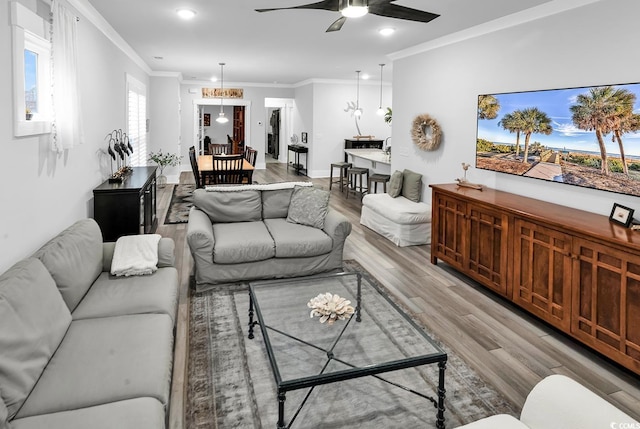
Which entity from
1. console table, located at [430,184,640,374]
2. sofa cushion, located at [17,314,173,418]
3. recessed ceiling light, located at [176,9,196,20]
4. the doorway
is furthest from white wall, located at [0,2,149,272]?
the doorway

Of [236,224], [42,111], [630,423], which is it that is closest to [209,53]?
[236,224]

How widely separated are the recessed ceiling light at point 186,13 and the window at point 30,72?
1425 millimetres

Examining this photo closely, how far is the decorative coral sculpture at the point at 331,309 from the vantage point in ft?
8.61

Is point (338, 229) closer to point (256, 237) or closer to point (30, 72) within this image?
point (256, 237)

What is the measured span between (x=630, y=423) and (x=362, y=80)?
10.4 meters

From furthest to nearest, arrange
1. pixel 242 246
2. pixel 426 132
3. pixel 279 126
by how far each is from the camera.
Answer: pixel 279 126
pixel 426 132
pixel 242 246

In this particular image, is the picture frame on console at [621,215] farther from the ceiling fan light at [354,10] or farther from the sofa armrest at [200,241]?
the sofa armrest at [200,241]

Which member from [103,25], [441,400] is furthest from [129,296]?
[103,25]

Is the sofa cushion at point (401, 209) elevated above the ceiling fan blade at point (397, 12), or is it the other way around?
the ceiling fan blade at point (397, 12)

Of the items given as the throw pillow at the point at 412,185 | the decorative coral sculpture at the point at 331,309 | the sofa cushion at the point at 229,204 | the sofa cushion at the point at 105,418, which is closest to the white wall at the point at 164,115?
the sofa cushion at the point at 229,204

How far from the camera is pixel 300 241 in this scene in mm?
4160

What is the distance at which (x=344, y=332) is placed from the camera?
2.59 metres

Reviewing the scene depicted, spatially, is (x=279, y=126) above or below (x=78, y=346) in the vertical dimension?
above

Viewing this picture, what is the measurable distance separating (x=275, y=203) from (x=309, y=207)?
1.43 ft
